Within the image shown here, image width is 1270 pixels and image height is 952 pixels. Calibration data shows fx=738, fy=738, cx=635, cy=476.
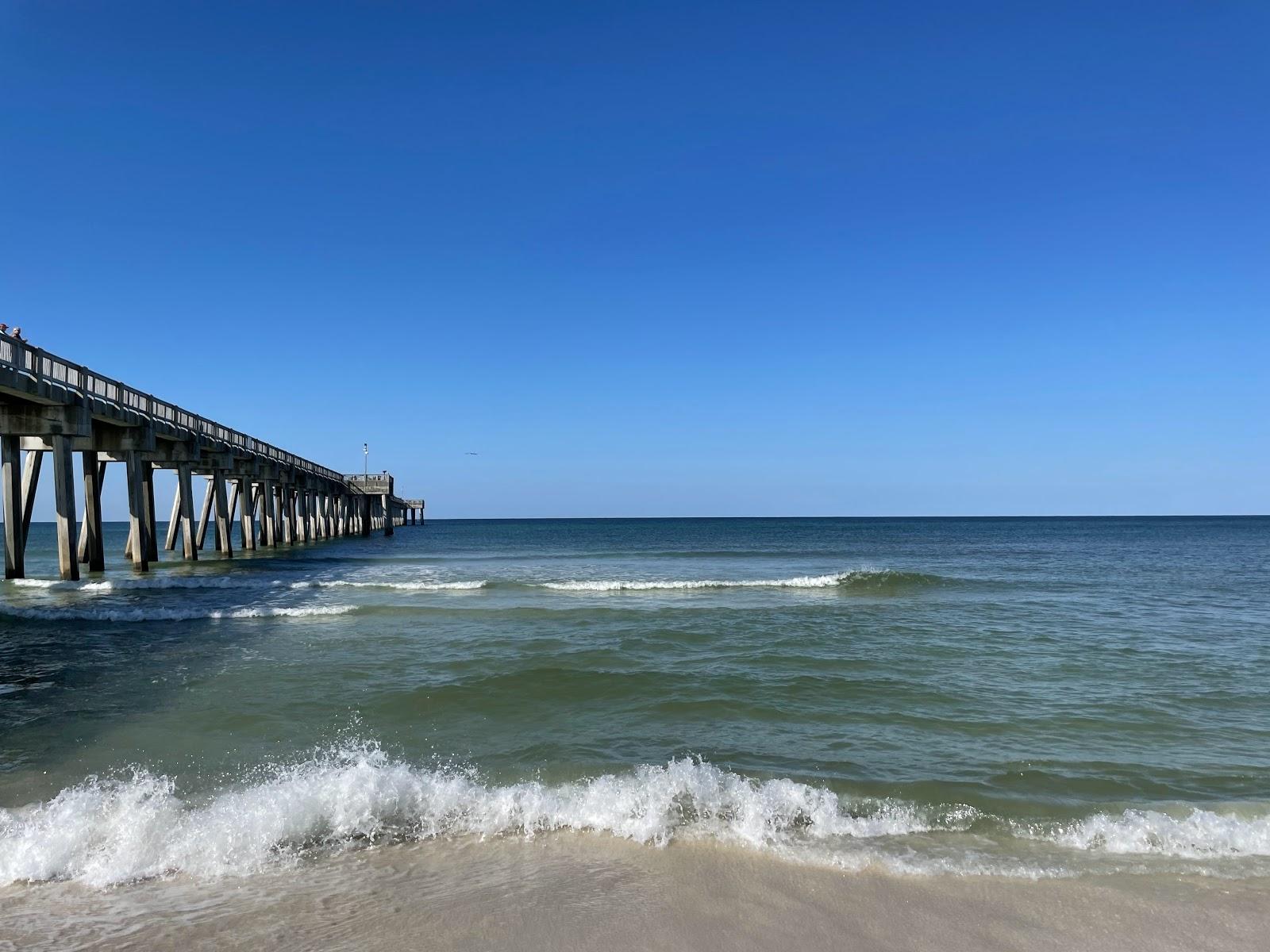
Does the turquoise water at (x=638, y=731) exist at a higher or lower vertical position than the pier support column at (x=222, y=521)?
lower

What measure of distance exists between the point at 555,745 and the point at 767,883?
3.18 metres

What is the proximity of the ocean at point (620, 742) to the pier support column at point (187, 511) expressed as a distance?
11.6 m

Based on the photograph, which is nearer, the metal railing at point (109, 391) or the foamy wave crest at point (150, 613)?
the foamy wave crest at point (150, 613)

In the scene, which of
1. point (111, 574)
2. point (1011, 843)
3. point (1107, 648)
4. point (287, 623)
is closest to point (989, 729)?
point (1011, 843)

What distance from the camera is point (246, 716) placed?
8.31m

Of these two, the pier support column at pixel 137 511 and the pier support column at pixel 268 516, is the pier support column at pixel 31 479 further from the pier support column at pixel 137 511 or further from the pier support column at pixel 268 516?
the pier support column at pixel 268 516

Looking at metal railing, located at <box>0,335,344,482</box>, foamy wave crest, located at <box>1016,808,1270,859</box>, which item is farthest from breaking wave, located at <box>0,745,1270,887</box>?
metal railing, located at <box>0,335,344,482</box>

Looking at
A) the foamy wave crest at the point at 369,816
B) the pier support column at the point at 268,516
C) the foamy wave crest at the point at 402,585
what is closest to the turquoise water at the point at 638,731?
the foamy wave crest at the point at 369,816

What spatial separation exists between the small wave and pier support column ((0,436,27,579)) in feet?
45.2

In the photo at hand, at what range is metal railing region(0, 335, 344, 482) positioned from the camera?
1620cm

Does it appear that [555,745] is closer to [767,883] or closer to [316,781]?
[316,781]

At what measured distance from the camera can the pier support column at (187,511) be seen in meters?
28.4

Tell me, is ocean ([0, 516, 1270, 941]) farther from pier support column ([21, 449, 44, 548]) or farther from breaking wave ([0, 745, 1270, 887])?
pier support column ([21, 449, 44, 548])

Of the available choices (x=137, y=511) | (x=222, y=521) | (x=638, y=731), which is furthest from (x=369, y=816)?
(x=222, y=521)
